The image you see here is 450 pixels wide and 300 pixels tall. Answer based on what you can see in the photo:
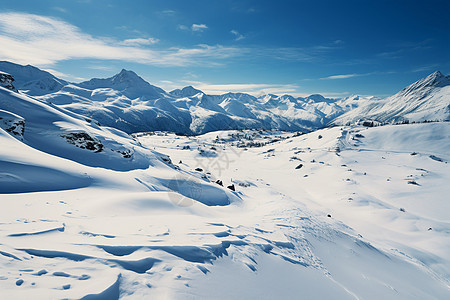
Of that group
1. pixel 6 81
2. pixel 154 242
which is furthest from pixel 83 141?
pixel 6 81

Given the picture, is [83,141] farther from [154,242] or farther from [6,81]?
[6,81]

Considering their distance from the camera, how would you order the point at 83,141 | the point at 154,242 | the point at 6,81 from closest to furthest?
the point at 154,242, the point at 83,141, the point at 6,81

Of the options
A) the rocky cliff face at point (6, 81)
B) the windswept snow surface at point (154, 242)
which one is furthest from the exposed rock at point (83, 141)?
the rocky cliff face at point (6, 81)

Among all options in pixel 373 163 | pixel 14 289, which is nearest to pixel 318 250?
pixel 14 289

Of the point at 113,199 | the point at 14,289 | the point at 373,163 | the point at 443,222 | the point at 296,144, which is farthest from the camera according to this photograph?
the point at 296,144

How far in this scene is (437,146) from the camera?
262 ft

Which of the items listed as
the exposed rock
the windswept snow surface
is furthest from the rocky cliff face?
the exposed rock

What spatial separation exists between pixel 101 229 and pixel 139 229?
1168 millimetres

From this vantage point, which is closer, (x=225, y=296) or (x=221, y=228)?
(x=225, y=296)

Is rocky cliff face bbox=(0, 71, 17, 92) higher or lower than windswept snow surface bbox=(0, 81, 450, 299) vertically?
higher

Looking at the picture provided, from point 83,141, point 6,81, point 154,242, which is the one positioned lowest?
point 154,242

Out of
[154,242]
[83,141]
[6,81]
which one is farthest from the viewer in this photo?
[6,81]

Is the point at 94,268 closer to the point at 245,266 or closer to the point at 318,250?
the point at 245,266

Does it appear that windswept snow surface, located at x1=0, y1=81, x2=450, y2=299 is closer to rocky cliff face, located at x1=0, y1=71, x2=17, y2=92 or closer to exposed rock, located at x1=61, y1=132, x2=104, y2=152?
exposed rock, located at x1=61, y1=132, x2=104, y2=152
